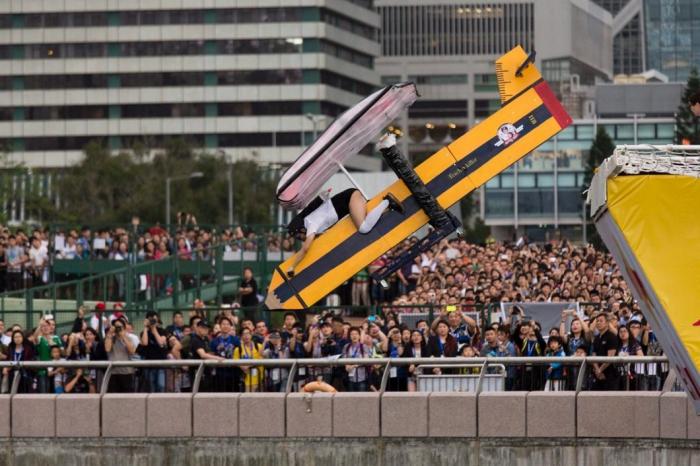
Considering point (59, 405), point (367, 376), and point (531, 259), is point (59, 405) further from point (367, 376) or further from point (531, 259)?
point (531, 259)

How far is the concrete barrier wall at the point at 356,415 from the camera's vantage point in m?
27.1

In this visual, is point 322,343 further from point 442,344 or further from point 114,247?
point 114,247

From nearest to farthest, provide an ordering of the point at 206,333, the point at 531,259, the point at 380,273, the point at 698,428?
the point at 698,428, the point at 206,333, the point at 380,273, the point at 531,259

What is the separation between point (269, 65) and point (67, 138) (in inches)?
747

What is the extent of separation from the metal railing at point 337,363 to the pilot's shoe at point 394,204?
7973 millimetres

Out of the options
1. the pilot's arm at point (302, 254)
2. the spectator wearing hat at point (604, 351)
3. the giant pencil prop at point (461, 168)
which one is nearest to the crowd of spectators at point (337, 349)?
the spectator wearing hat at point (604, 351)

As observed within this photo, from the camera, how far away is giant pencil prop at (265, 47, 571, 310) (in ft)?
119

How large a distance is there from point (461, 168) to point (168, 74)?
139 metres

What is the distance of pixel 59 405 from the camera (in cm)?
2917

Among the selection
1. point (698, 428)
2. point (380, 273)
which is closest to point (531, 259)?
point (380, 273)

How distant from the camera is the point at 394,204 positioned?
1422 inches

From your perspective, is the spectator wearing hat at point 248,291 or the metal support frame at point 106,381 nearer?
the metal support frame at point 106,381

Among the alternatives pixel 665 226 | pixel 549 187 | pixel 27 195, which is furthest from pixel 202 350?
pixel 549 187

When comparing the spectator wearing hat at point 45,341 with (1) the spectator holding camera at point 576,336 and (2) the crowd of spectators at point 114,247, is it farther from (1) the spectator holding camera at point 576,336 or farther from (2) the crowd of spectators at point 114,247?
(2) the crowd of spectators at point 114,247
